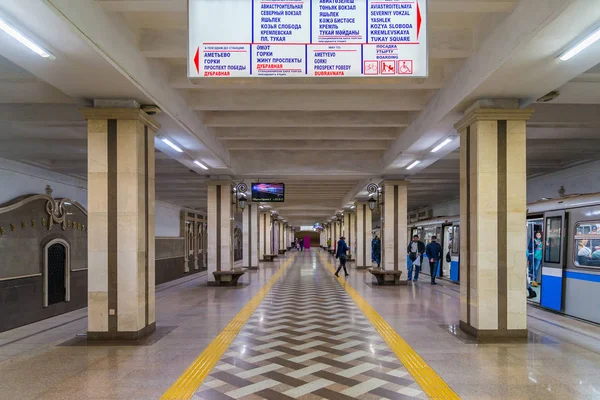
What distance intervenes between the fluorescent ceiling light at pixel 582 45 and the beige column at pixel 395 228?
9.44 meters

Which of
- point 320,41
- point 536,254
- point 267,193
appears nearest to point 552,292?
point 536,254

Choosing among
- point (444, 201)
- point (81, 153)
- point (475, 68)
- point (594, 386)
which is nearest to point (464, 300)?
point (594, 386)

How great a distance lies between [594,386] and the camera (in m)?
4.34

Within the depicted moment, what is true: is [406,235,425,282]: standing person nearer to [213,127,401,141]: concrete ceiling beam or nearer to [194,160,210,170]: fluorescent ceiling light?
[213,127,401,141]: concrete ceiling beam

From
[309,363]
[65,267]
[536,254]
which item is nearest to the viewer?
[309,363]

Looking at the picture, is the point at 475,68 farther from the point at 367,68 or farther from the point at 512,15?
the point at 367,68

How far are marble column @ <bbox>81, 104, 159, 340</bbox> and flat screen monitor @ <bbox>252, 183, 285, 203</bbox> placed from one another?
7462mm

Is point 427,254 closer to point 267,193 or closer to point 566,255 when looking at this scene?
point 267,193

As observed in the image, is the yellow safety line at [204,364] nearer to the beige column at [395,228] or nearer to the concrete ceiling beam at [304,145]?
the concrete ceiling beam at [304,145]

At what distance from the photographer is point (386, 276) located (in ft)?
44.3

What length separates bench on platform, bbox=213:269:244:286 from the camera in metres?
13.3

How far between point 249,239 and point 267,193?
8339mm

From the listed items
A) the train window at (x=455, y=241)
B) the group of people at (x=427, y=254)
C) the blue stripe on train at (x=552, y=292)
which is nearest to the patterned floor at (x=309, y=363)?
the blue stripe on train at (x=552, y=292)

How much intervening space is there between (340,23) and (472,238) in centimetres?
403
